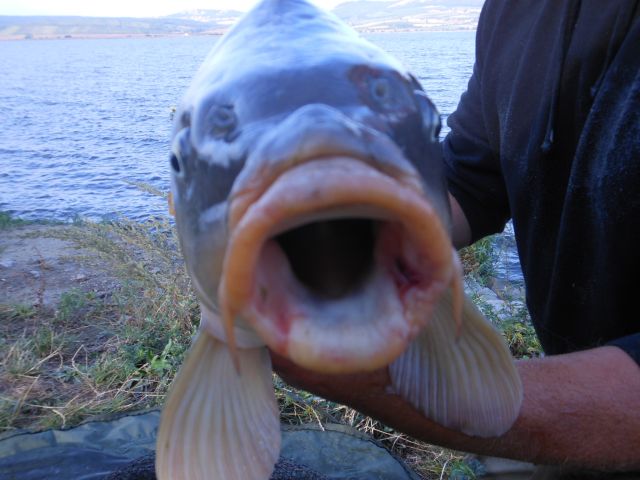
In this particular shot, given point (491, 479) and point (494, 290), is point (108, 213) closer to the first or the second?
point (494, 290)

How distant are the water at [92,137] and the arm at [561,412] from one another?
4.20 meters

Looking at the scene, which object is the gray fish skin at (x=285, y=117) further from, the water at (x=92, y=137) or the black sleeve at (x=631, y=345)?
the water at (x=92, y=137)

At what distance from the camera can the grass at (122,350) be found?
2934 millimetres

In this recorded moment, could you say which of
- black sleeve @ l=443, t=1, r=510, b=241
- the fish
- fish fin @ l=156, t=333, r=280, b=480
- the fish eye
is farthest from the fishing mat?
the fish eye

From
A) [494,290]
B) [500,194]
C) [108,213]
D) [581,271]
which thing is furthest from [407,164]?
[108,213]

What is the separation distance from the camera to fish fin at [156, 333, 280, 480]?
1485 millimetres

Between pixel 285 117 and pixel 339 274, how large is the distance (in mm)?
263

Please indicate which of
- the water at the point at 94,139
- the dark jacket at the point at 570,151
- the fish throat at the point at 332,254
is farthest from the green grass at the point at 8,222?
the fish throat at the point at 332,254

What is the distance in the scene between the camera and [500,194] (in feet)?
7.94

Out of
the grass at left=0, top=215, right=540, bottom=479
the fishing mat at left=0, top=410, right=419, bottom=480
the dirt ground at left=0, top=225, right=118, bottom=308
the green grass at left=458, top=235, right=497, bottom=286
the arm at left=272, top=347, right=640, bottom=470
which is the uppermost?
the arm at left=272, top=347, right=640, bottom=470

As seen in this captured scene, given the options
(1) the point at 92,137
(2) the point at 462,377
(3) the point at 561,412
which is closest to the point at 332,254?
(2) the point at 462,377

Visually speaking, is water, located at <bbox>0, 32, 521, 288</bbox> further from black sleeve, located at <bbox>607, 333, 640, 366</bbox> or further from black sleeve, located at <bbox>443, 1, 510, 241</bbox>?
black sleeve, located at <bbox>607, 333, 640, 366</bbox>

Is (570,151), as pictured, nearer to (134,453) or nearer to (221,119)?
(221,119)

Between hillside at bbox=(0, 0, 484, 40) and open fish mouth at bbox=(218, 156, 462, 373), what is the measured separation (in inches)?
3345
